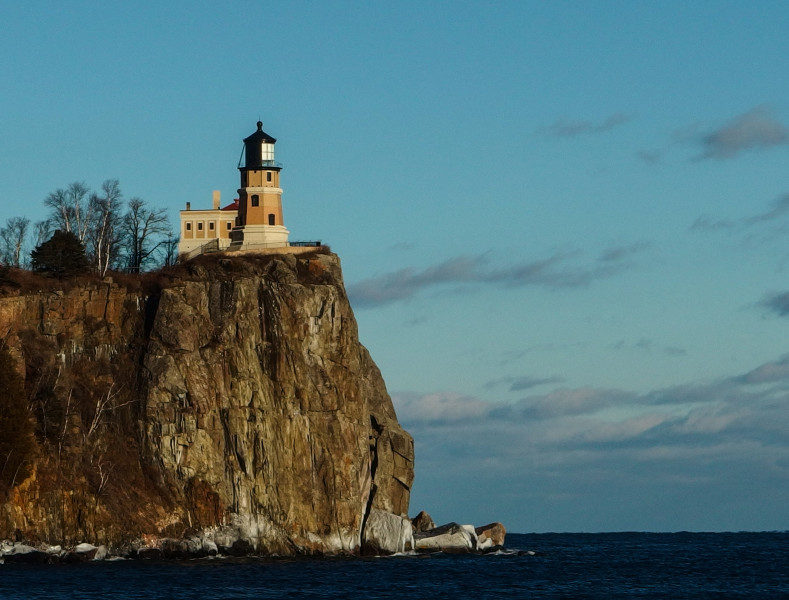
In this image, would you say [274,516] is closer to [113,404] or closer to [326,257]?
[113,404]

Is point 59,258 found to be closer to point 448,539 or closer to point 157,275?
point 157,275

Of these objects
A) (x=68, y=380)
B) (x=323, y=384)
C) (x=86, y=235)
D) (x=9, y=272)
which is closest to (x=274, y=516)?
(x=323, y=384)

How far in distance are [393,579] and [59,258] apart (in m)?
37.6

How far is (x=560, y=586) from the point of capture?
3420 inches

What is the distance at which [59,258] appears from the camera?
343ft

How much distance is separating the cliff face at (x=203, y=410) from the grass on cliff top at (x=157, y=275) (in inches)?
13.1

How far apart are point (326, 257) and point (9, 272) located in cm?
2346

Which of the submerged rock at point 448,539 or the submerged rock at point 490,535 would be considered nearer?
the submerged rock at point 448,539

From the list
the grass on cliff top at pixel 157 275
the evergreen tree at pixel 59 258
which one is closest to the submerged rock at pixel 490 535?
the grass on cliff top at pixel 157 275

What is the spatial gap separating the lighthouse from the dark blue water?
2842 centimetres

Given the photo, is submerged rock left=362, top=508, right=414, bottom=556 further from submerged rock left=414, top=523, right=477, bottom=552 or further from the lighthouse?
the lighthouse

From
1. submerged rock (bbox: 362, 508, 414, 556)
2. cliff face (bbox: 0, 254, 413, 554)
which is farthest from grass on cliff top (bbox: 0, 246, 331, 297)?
submerged rock (bbox: 362, 508, 414, 556)

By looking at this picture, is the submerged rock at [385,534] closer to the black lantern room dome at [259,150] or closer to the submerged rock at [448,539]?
the submerged rock at [448,539]

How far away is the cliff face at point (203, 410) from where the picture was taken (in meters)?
91.1
